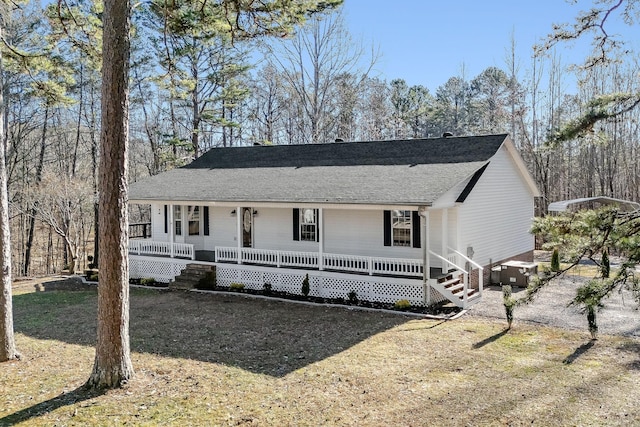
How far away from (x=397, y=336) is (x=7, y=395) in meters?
7.67

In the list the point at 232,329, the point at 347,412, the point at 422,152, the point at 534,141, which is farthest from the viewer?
the point at 534,141

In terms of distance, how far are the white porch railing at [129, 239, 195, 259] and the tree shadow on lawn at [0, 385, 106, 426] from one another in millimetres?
10107

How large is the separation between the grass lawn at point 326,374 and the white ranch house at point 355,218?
2173 mm

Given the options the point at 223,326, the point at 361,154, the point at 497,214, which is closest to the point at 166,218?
the point at 361,154

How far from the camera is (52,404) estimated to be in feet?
23.8

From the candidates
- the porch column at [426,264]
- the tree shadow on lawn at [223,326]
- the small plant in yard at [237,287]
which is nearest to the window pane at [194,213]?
the tree shadow on lawn at [223,326]

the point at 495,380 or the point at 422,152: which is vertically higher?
the point at 422,152

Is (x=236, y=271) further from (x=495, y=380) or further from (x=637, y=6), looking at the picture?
(x=637, y=6)

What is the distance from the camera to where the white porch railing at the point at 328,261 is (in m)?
13.8

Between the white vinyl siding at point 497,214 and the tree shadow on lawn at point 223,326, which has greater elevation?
the white vinyl siding at point 497,214

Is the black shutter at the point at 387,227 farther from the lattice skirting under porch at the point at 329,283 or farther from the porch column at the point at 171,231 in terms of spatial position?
the porch column at the point at 171,231

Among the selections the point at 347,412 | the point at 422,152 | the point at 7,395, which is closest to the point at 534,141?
the point at 422,152

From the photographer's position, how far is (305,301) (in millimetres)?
14562

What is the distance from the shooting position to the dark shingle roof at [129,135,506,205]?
47.3 feet
